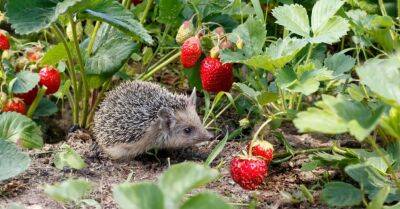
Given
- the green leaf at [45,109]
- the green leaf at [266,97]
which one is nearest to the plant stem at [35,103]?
the green leaf at [45,109]

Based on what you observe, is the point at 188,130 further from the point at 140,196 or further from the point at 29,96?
the point at 140,196

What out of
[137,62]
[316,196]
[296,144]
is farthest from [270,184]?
[137,62]

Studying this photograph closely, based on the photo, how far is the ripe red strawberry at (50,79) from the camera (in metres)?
4.97

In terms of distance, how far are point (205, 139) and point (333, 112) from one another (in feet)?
6.65

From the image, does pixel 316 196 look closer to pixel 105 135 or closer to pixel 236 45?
pixel 236 45

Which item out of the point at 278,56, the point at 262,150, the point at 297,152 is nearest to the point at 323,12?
the point at 278,56

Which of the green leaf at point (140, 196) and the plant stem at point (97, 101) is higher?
the green leaf at point (140, 196)

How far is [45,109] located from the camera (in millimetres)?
5535

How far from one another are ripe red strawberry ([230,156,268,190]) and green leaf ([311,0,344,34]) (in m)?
0.80

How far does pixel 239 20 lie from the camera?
517 centimetres

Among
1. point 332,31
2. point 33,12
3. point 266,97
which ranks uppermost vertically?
point 33,12

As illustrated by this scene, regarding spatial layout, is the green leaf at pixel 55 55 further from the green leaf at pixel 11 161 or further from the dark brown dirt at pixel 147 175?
the green leaf at pixel 11 161

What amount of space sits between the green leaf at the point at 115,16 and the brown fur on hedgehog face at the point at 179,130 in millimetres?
699

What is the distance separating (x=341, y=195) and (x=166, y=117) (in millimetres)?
1649
